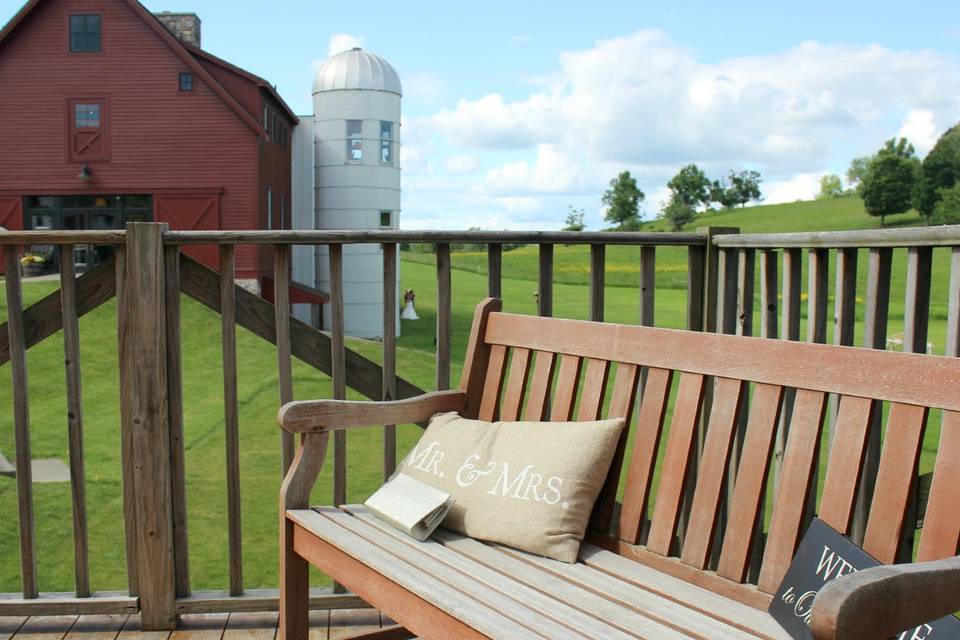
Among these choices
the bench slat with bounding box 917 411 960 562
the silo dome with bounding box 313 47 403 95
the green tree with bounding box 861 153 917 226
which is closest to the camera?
the bench slat with bounding box 917 411 960 562

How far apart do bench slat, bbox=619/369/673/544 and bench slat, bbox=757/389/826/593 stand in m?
0.39

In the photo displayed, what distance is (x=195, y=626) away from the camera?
10.9 feet

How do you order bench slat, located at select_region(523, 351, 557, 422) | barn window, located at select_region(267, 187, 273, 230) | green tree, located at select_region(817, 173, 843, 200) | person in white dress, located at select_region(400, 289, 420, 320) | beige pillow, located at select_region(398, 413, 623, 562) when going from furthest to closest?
green tree, located at select_region(817, 173, 843, 200) → person in white dress, located at select_region(400, 289, 420, 320) → barn window, located at select_region(267, 187, 273, 230) → bench slat, located at select_region(523, 351, 557, 422) → beige pillow, located at select_region(398, 413, 623, 562)

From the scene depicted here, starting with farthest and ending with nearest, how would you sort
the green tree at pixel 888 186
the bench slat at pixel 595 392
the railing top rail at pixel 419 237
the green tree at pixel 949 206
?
the green tree at pixel 888 186 < the green tree at pixel 949 206 < the railing top rail at pixel 419 237 < the bench slat at pixel 595 392

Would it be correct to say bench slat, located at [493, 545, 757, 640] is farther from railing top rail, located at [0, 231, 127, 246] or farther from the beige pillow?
railing top rail, located at [0, 231, 127, 246]

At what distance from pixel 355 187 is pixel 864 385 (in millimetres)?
25214

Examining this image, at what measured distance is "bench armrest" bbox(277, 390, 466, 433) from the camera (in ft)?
8.91

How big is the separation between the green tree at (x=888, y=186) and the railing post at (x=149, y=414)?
76552mm

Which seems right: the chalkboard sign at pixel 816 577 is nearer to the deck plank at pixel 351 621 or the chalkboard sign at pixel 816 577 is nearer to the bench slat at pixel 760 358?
the bench slat at pixel 760 358

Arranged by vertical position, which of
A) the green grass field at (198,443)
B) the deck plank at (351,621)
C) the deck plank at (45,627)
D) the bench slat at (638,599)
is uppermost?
the bench slat at (638,599)

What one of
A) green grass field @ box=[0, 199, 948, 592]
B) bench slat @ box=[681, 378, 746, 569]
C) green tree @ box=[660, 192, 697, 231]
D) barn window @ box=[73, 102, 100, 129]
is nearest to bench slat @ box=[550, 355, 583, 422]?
bench slat @ box=[681, 378, 746, 569]

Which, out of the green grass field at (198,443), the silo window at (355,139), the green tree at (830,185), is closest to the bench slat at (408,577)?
the green grass field at (198,443)

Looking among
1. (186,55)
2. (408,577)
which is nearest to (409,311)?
(186,55)

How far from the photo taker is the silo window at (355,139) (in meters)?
26.5
